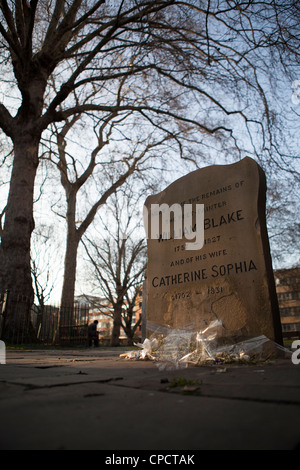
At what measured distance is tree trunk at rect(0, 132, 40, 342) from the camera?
827 centimetres

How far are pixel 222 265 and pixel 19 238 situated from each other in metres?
6.73

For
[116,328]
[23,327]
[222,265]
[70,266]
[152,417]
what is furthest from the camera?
[116,328]

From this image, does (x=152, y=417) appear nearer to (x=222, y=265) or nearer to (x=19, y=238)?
(x=222, y=265)

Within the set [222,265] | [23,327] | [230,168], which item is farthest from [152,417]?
[23,327]

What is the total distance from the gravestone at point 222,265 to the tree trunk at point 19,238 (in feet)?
17.7

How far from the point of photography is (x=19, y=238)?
857 centimetres

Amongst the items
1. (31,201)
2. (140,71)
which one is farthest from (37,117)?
(140,71)

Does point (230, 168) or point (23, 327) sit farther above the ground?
point (230, 168)

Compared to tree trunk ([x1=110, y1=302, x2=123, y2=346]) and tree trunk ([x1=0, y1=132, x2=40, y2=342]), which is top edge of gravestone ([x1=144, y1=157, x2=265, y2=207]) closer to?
tree trunk ([x1=0, y1=132, x2=40, y2=342])

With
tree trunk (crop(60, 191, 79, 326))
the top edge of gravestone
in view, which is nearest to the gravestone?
the top edge of gravestone

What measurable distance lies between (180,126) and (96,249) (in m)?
12.6

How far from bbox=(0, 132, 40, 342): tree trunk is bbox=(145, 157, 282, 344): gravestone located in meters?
5.40

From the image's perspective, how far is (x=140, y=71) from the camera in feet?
36.0

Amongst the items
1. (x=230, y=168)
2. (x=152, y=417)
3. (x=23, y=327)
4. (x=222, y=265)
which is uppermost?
(x=230, y=168)
